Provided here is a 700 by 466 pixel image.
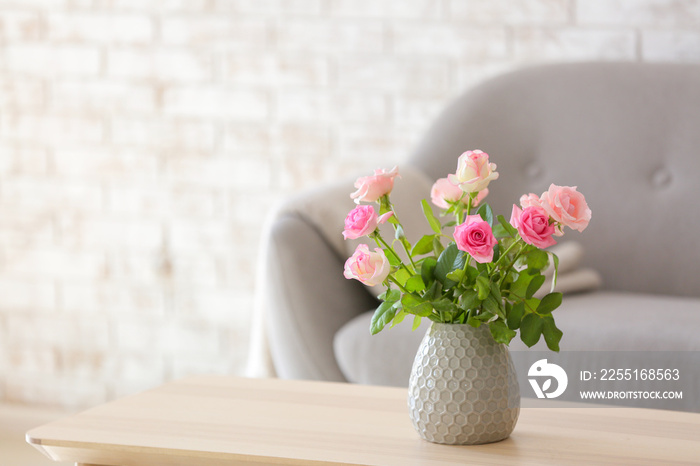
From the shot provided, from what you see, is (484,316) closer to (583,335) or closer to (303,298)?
(583,335)

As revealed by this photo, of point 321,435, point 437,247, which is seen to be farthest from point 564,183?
point 321,435

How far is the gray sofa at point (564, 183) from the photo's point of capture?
5.02 ft

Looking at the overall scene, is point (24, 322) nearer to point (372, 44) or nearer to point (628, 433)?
point (372, 44)

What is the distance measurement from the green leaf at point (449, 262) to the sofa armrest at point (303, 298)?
72 centimetres

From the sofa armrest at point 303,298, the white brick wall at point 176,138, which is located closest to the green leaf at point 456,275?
the sofa armrest at point 303,298

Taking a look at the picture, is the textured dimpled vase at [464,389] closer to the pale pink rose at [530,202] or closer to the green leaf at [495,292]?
the green leaf at [495,292]

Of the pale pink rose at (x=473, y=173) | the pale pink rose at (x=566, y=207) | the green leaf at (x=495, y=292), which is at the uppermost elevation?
the pale pink rose at (x=473, y=173)

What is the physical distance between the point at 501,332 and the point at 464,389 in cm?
7

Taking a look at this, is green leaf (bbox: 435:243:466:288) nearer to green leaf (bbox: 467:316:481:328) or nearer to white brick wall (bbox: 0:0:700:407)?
green leaf (bbox: 467:316:481:328)

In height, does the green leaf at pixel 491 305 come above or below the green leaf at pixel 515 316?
above

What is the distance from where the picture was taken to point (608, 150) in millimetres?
1929

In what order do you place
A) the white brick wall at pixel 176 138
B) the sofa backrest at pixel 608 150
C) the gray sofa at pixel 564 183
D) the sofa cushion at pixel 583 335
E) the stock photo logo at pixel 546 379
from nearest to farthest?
the stock photo logo at pixel 546 379 → the sofa cushion at pixel 583 335 → the gray sofa at pixel 564 183 → the sofa backrest at pixel 608 150 → the white brick wall at pixel 176 138

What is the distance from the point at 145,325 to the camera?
2.46m

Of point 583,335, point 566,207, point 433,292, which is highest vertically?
point 566,207
